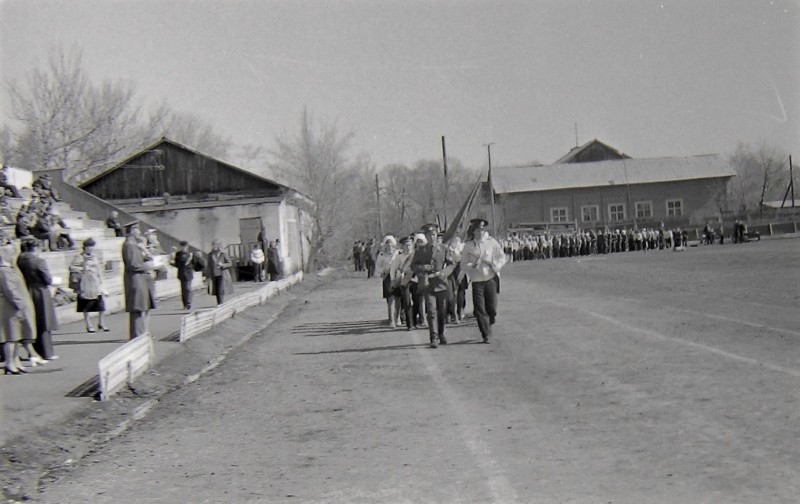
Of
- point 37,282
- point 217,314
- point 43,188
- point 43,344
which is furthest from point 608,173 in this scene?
point 37,282

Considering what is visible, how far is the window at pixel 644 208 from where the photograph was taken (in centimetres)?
8706

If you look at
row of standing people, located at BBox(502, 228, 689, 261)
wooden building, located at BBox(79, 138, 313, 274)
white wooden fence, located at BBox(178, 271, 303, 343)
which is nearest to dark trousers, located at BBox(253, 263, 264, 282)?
wooden building, located at BBox(79, 138, 313, 274)

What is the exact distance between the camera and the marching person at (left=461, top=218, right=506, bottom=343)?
45.0ft

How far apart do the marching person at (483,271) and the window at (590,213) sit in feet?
243

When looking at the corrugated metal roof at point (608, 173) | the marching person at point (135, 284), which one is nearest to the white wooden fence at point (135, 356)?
the marching person at point (135, 284)

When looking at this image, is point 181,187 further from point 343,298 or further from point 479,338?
point 479,338

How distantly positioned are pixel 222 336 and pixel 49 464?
10117 mm

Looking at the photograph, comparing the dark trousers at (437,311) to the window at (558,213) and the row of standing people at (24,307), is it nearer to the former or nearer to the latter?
the row of standing people at (24,307)

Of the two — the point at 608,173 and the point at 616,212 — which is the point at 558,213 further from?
the point at 608,173

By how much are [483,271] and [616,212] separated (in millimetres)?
75878

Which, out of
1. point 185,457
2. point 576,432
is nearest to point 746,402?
point 576,432

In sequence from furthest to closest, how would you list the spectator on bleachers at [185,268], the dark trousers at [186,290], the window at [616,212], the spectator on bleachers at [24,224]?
1. the window at [616,212]
2. the dark trousers at [186,290]
3. the spectator on bleachers at [185,268]
4. the spectator on bleachers at [24,224]

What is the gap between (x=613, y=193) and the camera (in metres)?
87.0

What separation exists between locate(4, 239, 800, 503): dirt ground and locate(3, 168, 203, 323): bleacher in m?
7.33
